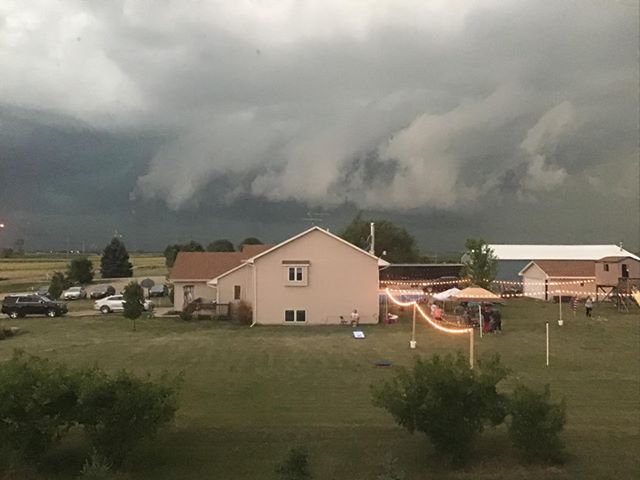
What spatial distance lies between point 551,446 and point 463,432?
1.62 metres

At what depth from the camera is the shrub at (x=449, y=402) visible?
11281 mm

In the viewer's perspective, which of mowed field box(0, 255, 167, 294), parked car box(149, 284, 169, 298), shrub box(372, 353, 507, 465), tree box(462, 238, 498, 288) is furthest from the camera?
mowed field box(0, 255, 167, 294)

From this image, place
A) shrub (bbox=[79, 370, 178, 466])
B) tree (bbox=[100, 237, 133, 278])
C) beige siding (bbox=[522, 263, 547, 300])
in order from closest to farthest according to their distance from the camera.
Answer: shrub (bbox=[79, 370, 178, 466]) < beige siding (bbox=[522, 263, 547, 300]) < tree (bbox=[100, 237, 133, 278])

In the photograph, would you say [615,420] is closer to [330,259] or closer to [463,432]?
[463,432]

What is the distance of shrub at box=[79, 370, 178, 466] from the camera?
10.8 m

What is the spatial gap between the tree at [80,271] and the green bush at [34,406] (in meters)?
66.6

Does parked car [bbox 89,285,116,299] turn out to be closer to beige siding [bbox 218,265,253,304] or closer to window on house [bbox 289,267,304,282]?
beige siding [bbox 218,265,253,304]

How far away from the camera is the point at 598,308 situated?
153 ft

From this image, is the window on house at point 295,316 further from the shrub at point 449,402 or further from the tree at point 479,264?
the shrub at point 449,402

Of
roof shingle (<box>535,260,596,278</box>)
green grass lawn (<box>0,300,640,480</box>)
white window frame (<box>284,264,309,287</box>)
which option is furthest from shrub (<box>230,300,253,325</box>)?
roof shingle (<box>535,260,596,278</box>)

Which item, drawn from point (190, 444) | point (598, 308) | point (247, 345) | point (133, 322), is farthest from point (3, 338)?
point (598, 308)

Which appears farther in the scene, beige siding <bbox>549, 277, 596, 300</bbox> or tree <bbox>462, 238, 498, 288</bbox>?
beige siding <bbox>549, 277, 596, 300</bbox>

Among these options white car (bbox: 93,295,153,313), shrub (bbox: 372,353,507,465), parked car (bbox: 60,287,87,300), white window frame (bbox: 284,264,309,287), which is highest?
white window frame (bbox: 284,264,309,287)

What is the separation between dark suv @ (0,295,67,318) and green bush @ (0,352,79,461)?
32212 mm
